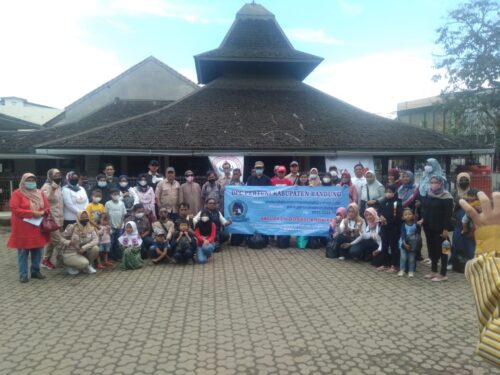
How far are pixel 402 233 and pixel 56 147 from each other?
11.0 m

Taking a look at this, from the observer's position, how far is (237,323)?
15.5ft

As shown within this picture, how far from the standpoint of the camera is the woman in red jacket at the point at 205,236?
776 cm

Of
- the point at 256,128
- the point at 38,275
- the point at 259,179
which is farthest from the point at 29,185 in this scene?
the point at 256,128

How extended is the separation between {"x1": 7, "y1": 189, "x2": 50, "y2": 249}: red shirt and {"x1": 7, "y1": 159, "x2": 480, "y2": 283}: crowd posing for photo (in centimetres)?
1

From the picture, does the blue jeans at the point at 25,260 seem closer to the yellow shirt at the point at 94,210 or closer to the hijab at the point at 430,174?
the yellow shirt at the point at 94,210

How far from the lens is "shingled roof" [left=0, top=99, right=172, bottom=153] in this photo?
19125 millimetres

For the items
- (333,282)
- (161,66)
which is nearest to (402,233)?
(333,282)

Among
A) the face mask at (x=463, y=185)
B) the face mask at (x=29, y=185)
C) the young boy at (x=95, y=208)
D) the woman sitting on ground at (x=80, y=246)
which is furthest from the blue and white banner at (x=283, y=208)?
the face mask at (x=29, y=185)

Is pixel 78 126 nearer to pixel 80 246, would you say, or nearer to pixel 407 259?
pixel 80 246

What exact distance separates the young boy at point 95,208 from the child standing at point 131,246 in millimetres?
608

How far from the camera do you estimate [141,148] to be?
13.0m

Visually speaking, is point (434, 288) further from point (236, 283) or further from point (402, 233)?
point (236, 283)

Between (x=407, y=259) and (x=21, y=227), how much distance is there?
21.2 ft

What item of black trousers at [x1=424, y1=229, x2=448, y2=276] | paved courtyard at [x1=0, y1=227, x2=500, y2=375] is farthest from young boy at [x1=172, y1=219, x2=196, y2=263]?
black trousers at [x1=424, y1=229, x2=448, y2=276]
